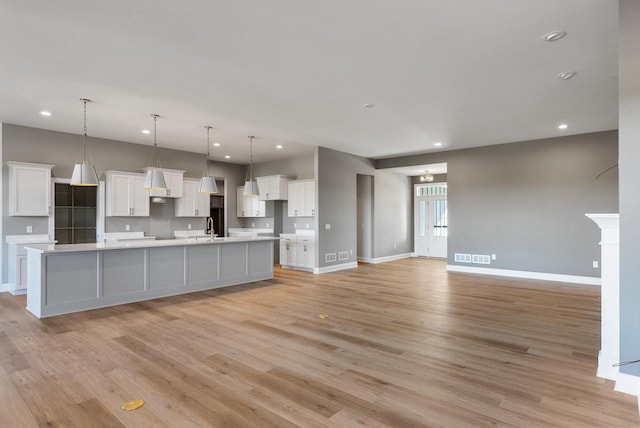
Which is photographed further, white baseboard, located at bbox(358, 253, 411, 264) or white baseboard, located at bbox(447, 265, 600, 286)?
white baseboard, located at bbox(358, 253, 411, 264)

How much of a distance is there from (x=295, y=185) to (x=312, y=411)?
22.2ft

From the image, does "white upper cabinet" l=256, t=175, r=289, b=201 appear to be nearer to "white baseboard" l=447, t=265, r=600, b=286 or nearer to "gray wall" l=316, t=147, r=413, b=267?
"gray wall" l=316, t=147, r=413, b=267

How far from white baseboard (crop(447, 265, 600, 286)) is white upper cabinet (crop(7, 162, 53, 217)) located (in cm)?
832

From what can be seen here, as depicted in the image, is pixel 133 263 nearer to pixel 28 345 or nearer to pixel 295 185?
pixel 28 345

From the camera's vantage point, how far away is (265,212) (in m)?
9.50

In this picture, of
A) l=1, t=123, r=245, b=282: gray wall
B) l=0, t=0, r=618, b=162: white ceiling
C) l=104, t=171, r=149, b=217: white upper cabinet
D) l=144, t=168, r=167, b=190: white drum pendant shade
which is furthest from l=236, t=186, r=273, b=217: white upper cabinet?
l=144, t=168, r=167, b=190: white drum pendant shade

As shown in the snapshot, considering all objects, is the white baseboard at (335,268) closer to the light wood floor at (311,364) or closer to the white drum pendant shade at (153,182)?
the light wood floor at (311,364)

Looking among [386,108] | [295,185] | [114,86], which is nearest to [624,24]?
[386,108]

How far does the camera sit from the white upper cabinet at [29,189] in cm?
577

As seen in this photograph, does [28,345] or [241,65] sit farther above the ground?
[241,65]

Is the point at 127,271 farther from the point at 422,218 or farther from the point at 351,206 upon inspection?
the point at 422,218

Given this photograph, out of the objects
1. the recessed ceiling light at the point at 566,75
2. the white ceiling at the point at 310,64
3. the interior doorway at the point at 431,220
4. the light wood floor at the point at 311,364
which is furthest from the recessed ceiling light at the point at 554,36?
the interior doorway at the point at 431,220

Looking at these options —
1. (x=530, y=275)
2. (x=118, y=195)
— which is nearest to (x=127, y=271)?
(x=118, y=195)

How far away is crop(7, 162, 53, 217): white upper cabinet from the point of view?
18.9 ft
